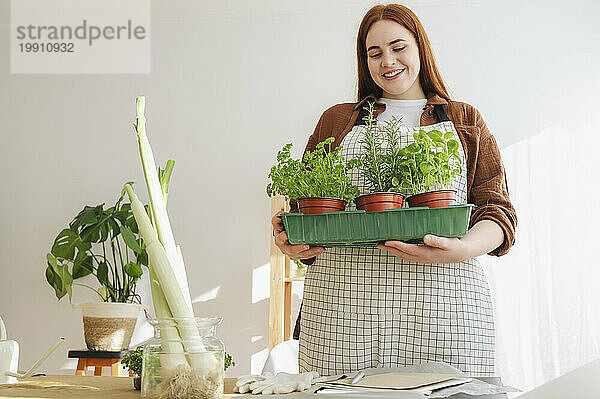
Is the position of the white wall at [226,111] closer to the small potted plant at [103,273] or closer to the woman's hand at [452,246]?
the small potted plant at [103,273]

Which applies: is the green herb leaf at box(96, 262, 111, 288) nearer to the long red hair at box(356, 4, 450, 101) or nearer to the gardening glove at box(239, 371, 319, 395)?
the long red hair at box(356, 4, 450, 101)

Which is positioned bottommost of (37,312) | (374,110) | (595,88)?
(37,312)

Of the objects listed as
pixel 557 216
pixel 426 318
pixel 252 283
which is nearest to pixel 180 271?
pixel 426 318

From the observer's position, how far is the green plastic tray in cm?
100

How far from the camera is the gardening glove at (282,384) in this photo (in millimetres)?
896

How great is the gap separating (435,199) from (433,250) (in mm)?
99

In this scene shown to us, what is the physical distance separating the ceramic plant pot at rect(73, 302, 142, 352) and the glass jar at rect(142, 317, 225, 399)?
1970 mm

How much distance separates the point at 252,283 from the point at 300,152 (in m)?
0.70

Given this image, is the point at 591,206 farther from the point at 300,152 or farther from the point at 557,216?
the point at 300,152

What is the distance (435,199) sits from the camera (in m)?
1.01

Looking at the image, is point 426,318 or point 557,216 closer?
point 426,318

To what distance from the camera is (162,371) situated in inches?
32.6

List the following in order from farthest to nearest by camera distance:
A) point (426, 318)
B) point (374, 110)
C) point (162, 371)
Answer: point (374, 110) < point (426, 318) < point (162, 371)

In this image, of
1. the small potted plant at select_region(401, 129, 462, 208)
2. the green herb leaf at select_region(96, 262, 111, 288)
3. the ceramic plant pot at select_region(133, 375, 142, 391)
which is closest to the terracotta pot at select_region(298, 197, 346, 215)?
the small potted plant at select_region(401, 129, 462, 208)
